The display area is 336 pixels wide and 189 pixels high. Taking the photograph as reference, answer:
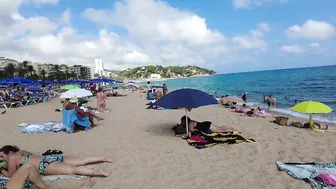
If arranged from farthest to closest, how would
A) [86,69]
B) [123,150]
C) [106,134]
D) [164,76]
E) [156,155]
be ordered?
[164,76] → [86,69] → [106,134] → [123,150] → [156,155]

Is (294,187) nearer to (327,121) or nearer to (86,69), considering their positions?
(327,121)

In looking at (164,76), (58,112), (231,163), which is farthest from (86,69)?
(231,163)

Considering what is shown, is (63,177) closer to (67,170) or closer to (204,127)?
(67,170)

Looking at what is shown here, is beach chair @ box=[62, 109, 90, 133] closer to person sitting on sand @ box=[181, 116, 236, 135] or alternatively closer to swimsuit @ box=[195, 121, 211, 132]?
person sitting on sand @ box=[181, 116, 236, 135]

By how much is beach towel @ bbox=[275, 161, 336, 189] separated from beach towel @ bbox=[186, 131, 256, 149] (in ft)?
4.62

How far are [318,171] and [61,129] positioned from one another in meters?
6.91

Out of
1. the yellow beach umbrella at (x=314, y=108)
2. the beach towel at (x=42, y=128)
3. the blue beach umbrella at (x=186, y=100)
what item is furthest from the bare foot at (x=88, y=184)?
the yellow beach umbrella at (x=314, y=108)

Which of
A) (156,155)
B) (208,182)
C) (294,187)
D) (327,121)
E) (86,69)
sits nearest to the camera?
(294,187)

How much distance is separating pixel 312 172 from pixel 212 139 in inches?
87.4

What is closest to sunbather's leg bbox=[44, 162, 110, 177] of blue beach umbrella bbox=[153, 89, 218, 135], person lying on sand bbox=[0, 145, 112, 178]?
person lying on sand bbox=[0, 145, 112, 178]

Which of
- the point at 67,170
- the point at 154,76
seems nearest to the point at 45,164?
the point at 67,170

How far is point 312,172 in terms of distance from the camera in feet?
11.9

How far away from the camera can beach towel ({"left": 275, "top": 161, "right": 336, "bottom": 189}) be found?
130 inches

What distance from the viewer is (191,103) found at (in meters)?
5.28
